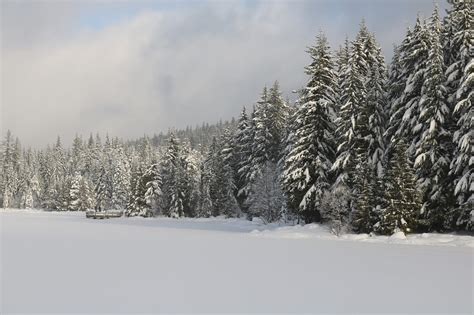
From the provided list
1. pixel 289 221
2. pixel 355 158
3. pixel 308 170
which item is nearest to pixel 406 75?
pixel 355 158

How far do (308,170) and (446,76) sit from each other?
12.5 m

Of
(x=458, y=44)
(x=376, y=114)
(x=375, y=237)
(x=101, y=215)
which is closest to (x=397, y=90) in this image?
(x=376, y=114)

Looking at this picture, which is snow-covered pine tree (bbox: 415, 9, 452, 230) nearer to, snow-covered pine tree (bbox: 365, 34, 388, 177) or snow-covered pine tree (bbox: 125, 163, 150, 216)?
snow-covered pine tree (bbox: 365, 34, 388, 177)

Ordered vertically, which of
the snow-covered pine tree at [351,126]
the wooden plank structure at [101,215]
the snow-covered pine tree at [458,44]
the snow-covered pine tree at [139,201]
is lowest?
the wooden plank structure at [101,215]

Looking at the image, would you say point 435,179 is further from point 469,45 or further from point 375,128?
point 469,45

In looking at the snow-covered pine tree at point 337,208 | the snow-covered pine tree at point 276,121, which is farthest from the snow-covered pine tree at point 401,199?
the snow-covered pine tree at point 276,121

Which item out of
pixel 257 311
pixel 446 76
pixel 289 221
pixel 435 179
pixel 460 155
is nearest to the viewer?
pixel 257 311

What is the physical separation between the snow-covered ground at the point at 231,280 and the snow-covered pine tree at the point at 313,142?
13.9 m

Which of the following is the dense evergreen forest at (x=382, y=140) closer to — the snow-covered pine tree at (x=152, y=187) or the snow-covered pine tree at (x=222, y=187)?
the snow-covered pine tree at (x=222, y=187)

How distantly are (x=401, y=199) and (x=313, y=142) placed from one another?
1002 cm

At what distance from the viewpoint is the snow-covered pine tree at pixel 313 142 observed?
3620 centimetres

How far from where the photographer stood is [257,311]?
9938mm

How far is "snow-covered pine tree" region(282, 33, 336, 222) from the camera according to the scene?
1425 inches

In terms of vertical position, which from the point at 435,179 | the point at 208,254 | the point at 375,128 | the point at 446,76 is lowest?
the point at 208,254
